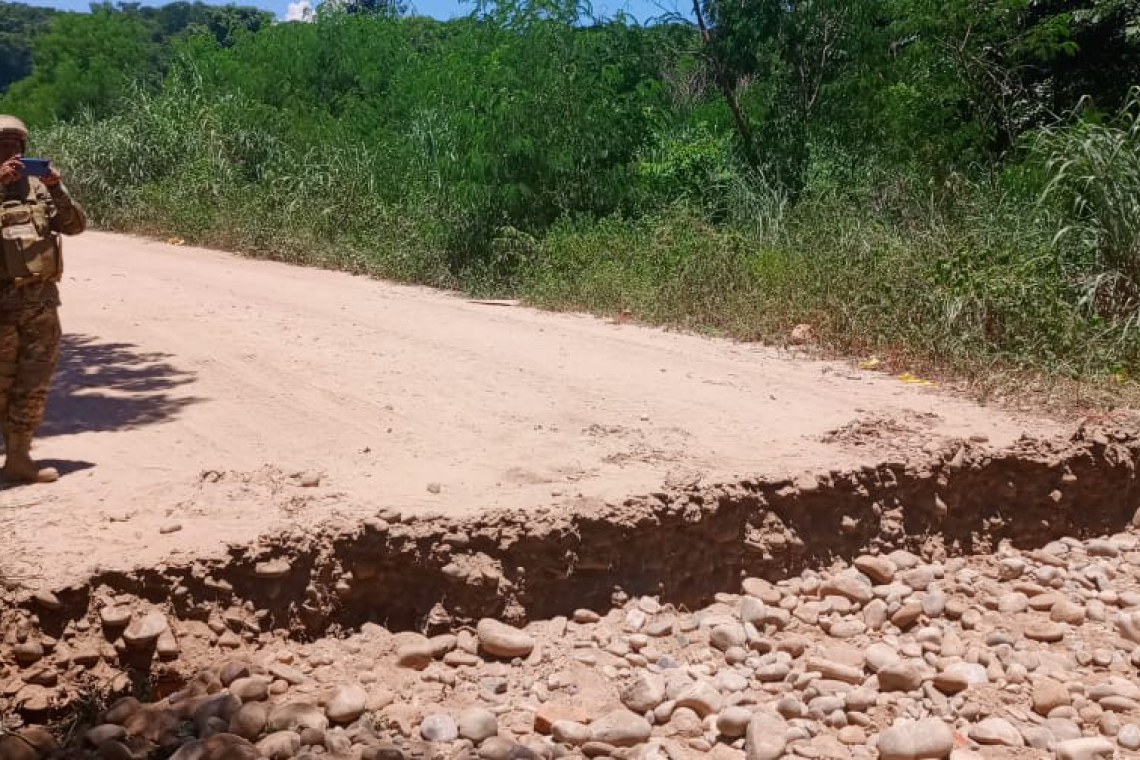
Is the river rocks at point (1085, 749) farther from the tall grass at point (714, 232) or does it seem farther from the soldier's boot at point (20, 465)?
the soldier's boot at point (20, 465)

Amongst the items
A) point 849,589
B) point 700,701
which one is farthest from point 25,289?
point 849,589

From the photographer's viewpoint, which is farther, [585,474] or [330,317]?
[330,317]

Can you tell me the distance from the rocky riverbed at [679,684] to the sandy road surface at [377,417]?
495 millimetres

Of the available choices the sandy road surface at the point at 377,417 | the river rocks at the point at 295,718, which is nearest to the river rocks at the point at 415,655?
the river rocks at the point at 295,718

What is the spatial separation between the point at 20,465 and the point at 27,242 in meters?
0.91

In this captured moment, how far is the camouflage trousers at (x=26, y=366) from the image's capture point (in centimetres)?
459

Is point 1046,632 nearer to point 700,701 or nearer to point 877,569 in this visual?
point 877,569

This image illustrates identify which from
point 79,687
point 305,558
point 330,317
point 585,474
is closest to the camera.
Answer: point 79,687

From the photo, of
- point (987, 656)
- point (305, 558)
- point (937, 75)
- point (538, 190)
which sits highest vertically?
point (937, 75)

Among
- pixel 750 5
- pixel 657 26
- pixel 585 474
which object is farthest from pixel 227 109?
pixel 585 474

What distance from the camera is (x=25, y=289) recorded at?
4562mm

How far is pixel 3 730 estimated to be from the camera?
3389 mm

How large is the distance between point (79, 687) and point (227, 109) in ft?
44.9

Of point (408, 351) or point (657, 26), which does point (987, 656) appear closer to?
point (408, 351)
